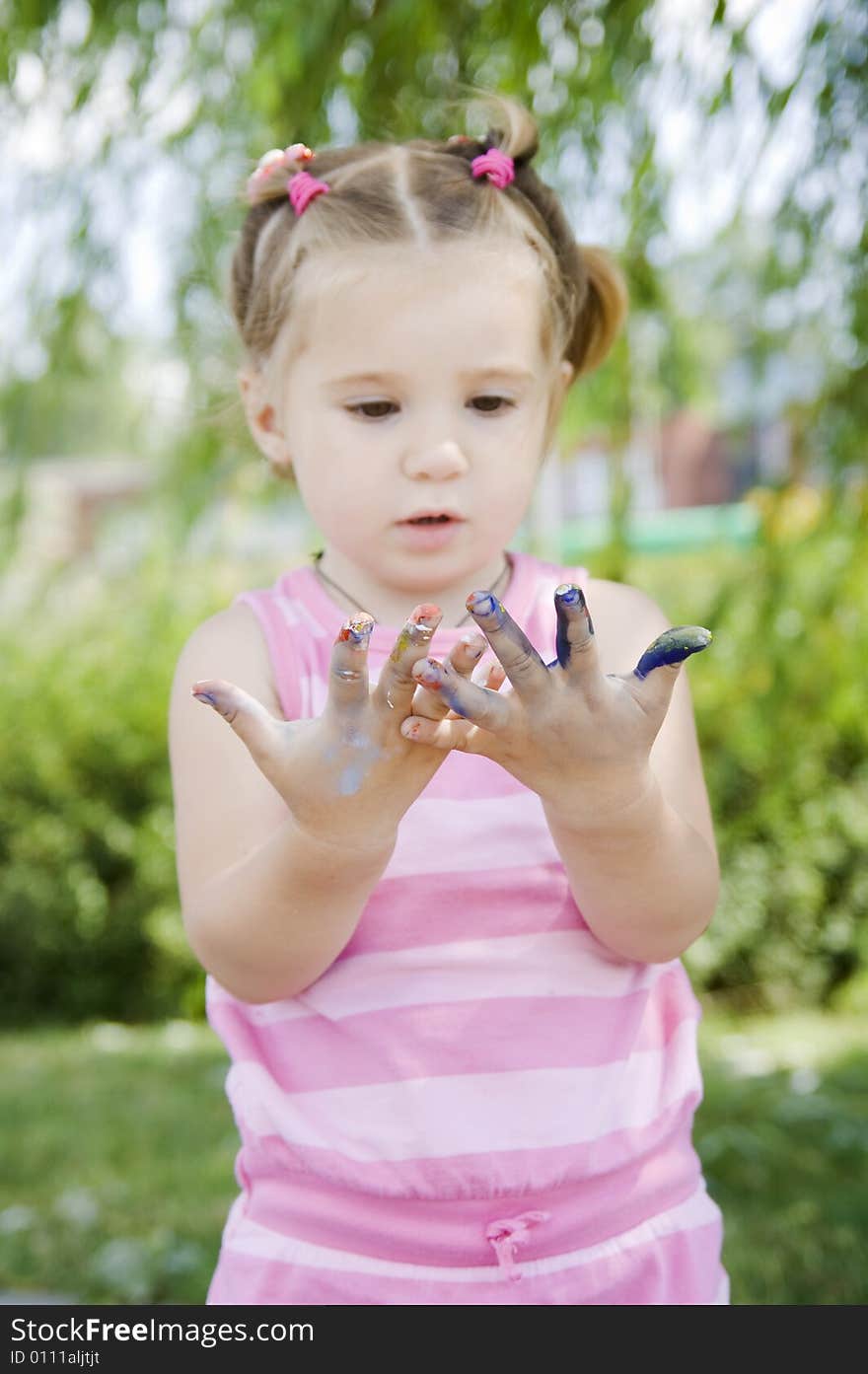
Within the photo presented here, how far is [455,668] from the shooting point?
3.53 feet

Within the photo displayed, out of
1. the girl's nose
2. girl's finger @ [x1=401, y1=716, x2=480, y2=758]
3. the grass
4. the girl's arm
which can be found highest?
the girl's nose

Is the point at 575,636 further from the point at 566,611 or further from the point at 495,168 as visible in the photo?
the point at 495,168

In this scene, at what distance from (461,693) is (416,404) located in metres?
0.40

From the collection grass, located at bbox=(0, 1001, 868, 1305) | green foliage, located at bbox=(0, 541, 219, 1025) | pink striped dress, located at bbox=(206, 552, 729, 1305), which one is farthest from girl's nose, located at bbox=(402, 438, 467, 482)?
green foliage, located at bbox=(0, 541, 219, 1025)

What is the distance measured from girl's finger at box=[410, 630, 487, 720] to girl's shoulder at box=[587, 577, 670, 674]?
40 centimetres

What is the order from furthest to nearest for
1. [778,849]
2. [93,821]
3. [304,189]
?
[93,821], [778,849], [304,189]

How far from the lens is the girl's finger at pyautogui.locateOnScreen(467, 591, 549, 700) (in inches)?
40.1

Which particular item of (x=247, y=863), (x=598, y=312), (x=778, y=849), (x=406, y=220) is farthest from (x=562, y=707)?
(x=778, y=849)

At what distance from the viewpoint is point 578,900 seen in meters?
1.31

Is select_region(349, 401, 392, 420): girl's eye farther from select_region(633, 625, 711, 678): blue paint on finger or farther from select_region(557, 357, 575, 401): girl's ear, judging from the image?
select_region(633, 625, 711, 678): blue paint on finger

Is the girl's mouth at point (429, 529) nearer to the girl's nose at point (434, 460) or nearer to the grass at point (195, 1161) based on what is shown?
the girl's nose at point (434, 460)

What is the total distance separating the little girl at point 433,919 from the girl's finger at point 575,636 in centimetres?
20
